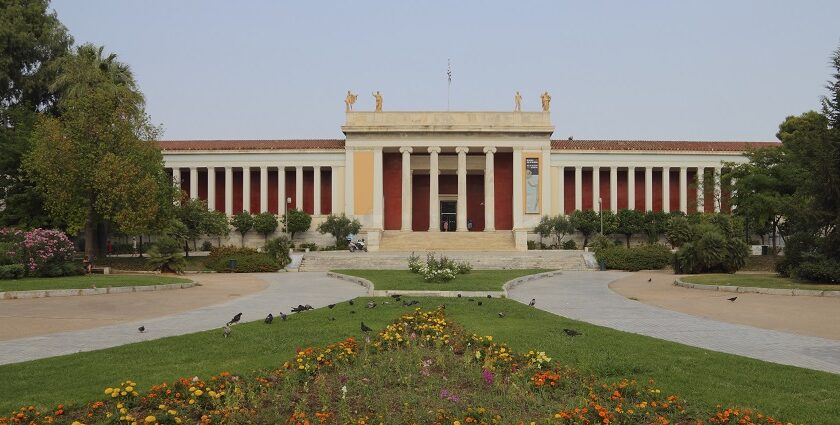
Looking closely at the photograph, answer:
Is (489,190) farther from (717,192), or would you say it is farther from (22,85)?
(22,85)

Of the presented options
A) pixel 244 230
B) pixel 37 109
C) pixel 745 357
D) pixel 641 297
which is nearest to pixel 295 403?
pixel 745 357

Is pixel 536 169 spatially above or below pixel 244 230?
above

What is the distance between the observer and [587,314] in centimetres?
1505

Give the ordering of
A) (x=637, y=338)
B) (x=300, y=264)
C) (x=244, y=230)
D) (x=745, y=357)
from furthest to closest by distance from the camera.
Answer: (x=244, y=230), (x=300, y=264), (x=637, y=338), (x=745, y=357)

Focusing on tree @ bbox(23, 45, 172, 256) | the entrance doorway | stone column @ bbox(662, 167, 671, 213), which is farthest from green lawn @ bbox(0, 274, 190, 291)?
stone column @ bbox(662, 167, 671, 213)

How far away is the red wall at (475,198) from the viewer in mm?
60625

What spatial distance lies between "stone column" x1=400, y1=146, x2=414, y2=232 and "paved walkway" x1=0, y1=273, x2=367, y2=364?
33088 mm

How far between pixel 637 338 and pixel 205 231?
4114cm

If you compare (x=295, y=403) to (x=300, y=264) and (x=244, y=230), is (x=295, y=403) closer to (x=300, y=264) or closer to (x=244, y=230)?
(x=300, y=264)

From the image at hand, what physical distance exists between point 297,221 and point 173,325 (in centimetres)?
4130

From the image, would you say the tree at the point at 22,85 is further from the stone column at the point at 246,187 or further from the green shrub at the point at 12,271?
the stone column at the point at 246,187

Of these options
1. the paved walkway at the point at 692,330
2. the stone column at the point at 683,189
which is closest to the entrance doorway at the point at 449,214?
the stone column at the point at 683,189

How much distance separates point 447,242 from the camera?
167 feet

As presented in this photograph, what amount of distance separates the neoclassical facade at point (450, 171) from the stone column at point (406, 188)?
0.09 m
